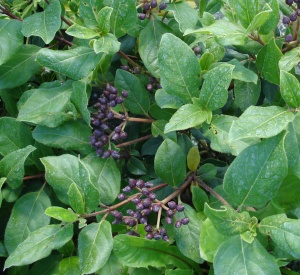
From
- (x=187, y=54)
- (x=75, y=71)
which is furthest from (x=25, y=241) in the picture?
(x=187, y=54)

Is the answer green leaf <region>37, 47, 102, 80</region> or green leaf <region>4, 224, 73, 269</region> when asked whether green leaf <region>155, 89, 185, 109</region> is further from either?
green leaf <region>4, 224, 73, 269</region>

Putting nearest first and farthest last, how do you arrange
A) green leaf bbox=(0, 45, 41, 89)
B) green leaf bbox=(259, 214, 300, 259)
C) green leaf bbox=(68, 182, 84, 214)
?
green leaf bbox=(259, 214, 300, 259) < green leaf bbox=(68, 182, 84, 214) < green leaf bbox=(0, 45, 41, 89)

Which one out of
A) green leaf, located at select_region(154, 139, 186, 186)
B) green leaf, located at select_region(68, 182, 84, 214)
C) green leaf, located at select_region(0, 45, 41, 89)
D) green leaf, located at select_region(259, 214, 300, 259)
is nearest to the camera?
green leaf, located at select_region(259, 214, 300, 259)

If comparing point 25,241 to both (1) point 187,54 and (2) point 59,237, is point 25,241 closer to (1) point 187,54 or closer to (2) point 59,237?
(2) point 59,237

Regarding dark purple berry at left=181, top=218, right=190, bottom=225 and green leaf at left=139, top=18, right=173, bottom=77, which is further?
green leaf at left=139, top=18, right=173, bottom=77

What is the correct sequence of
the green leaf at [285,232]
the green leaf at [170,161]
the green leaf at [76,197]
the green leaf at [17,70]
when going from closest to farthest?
the green leaf at [285,232] < the green leaf at [76,197] < the green leaf at [170,161] < the green leaf at [17,70]

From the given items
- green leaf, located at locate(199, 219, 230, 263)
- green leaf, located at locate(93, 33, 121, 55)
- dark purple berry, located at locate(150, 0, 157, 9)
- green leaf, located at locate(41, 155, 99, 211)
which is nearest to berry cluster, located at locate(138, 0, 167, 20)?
dark purple berry, located at locate(150, 0, 157, 9)

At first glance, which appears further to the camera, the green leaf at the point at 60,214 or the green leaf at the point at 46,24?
the green leaf at the point at 46,24

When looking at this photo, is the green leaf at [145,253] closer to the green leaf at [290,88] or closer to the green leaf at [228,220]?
the green leaf at [228,220]

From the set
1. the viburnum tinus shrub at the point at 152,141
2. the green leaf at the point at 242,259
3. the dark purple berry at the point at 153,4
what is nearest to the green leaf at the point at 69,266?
the viburnum tinus shrub at the point at 152,141
